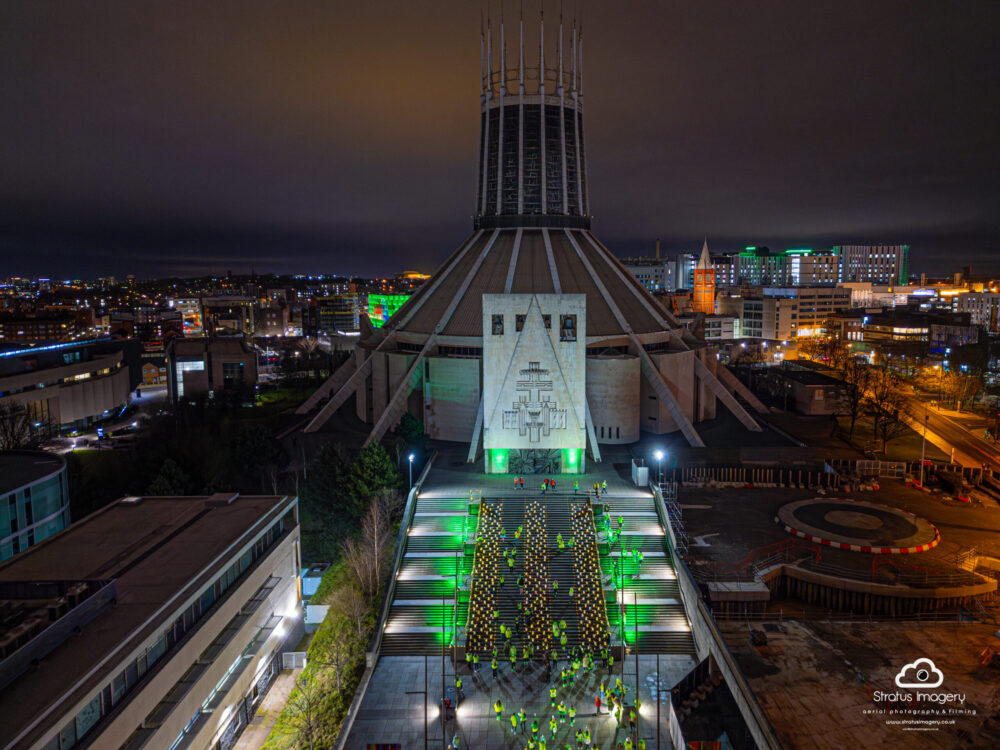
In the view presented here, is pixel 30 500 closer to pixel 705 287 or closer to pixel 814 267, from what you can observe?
pixel 705 287

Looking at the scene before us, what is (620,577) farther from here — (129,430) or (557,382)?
(129,430)

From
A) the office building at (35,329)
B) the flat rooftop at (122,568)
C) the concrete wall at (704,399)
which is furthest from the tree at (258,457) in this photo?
the office building at (35,329)

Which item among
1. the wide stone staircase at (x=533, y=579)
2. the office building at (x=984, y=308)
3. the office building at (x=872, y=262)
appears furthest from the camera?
the office building at (x=872, y=262)

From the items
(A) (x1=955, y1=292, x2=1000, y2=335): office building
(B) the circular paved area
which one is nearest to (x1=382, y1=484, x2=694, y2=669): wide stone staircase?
(B) the circular paved area

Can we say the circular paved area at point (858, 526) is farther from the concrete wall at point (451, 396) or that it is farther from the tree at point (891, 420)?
the concrete wall at point (451, 396)

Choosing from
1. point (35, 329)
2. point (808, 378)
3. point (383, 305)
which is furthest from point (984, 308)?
point (35, 329)

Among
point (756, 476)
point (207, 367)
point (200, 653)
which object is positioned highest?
point (207, 367)
